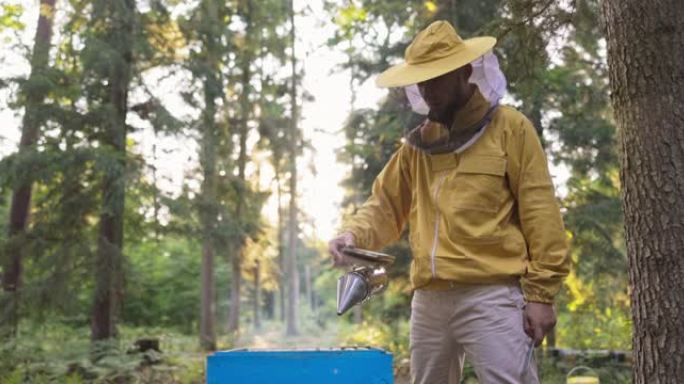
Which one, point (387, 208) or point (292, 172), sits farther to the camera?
point (292, 172)

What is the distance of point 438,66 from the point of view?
2729mm

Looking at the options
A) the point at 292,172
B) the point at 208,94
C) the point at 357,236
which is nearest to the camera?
the point at 357,236

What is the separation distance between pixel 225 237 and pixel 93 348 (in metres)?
2.38

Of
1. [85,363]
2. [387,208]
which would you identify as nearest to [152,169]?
[85,363]

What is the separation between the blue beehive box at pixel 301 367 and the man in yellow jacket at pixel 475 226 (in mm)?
170

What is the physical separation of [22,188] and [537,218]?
29.3 ft

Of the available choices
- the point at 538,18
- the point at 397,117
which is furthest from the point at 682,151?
the point at 397,117

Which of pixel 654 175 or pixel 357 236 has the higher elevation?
pixel 654 175

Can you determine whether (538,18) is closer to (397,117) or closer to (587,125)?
(587,125)

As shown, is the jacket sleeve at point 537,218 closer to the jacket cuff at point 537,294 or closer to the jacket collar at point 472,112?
the jacket cuff at point 537,294

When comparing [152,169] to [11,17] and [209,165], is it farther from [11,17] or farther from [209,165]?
[11,17]

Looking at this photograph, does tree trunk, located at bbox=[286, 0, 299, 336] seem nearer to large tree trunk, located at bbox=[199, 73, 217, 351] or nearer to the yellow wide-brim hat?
large tree trunk, located at bbox=[199, 73, 217, 351]

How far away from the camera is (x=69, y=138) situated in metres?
9.66

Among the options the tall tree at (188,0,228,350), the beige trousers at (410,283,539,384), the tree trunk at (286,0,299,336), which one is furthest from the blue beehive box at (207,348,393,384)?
the tree trunk at (286,0,299,336)
